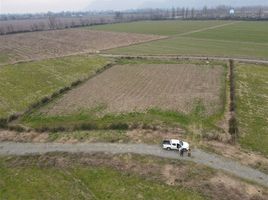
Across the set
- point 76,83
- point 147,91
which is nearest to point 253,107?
point 147,91

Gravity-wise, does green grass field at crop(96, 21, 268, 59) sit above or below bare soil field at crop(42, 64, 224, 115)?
above

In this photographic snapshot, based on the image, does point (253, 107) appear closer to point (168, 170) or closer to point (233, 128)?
point (233, 128)

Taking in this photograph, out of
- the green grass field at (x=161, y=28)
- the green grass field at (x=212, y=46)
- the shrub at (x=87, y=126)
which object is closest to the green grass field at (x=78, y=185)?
the shrub at (x=87, y=126)

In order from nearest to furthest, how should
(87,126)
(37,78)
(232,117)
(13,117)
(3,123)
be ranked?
(87,126) < (232,117) < (3,123) < (13,117) < (37,78)

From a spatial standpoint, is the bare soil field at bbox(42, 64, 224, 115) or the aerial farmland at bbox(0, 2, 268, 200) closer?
the aerial farmland at bbox(0, 2, 268, 200)

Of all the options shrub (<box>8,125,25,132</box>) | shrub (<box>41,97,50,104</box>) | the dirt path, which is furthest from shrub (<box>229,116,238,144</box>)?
shrub (<box>41,97,50,104</box>)

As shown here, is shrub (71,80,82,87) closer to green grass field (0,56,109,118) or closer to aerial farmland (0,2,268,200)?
aerial farmland (0,2,268,200)
